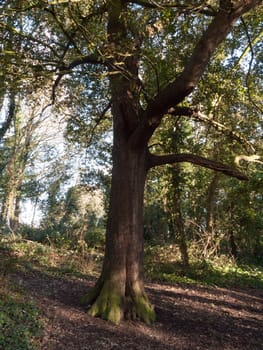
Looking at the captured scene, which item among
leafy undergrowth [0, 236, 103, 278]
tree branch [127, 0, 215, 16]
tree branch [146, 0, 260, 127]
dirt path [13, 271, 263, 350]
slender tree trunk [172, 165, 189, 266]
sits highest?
tree branch [127, 0, 215, 16]

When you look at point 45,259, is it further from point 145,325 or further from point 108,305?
point 145,325

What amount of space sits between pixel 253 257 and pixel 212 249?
677 cm

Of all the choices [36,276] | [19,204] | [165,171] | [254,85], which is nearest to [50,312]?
[36,276]

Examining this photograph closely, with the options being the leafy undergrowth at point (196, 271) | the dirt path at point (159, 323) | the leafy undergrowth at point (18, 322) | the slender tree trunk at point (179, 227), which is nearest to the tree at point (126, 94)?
the dirt path at point (159, 323)

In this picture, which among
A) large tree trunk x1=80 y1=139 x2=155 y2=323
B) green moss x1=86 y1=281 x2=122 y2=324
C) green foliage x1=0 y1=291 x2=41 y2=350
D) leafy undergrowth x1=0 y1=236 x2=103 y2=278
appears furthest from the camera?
leafy undergrowth x1=0 y1=236 x2=103 y2=278

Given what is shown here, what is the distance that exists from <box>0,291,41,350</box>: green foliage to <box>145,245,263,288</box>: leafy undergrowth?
18.1 ft

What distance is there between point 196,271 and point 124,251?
19.4ft

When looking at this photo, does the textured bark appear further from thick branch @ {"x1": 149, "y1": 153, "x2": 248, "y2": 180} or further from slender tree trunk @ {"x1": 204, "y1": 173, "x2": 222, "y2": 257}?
slender tree trunk @ {"x1": 204, "y1": 173, "x2": 222, "y2": 257}

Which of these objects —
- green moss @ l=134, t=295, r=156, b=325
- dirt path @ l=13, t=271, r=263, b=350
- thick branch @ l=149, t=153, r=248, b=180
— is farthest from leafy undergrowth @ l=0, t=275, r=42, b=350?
thick branch @ l=149, t=153, r=248, b=180

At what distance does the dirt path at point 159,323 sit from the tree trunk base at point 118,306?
0.13 metres

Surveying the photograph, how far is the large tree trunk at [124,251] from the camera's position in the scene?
216 inches

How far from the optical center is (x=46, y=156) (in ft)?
70.1

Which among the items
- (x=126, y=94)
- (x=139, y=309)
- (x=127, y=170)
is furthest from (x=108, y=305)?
(x=126, y=94)

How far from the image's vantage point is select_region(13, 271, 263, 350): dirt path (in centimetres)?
459
